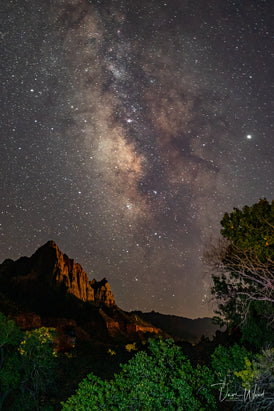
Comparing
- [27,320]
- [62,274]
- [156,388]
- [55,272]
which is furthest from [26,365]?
[62,274]

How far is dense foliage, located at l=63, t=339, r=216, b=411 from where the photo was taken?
422 inches

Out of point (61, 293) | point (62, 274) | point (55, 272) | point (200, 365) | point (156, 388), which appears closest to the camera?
point (156, 388)

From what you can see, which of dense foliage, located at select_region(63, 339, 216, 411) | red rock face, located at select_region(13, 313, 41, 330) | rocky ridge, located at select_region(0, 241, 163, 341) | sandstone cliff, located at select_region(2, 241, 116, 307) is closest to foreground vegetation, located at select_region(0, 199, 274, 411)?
dense foliage, located at select_region(63, 339, 216, 411)

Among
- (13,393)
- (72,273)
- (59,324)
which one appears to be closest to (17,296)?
(72,273)

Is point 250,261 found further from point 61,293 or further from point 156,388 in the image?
point 61,293

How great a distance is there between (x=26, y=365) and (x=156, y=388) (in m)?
16.5

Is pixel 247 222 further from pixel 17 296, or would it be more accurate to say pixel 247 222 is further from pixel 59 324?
pixel 17 296

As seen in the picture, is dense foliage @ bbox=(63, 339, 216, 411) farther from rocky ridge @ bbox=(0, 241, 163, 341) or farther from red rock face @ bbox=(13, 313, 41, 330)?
rocky ridge @ bbox=(0, 241, 163, 341)

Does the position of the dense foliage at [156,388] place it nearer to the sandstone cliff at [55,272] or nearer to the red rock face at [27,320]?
the red rock face at [27,320]

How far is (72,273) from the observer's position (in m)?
104

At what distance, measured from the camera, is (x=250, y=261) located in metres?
16.7

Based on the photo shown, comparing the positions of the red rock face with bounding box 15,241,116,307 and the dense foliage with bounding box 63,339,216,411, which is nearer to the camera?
the dense foliage with bounding box 63,339,216,411

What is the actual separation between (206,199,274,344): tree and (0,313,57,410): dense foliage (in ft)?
45.3

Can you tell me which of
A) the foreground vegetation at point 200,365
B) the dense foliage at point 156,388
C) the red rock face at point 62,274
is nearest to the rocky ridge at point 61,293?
the red rock face at point 62,274
